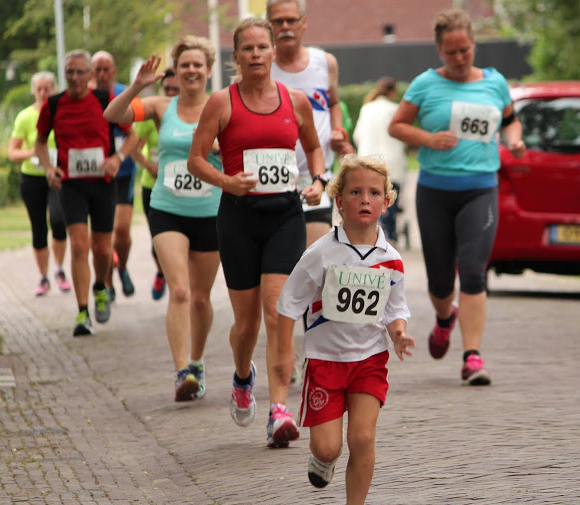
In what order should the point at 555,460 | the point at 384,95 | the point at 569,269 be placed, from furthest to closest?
the point at 384,95
the point at 569,269
the point at 555,460

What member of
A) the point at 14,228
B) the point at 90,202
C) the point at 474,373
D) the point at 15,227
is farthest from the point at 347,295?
the point at 15,227

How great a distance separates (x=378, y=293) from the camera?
487 cm

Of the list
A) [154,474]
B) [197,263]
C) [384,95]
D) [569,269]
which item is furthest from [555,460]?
[384,95]

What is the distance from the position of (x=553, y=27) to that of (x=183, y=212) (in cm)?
1658

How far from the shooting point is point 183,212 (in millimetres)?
7363

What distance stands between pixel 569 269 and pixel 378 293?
23.4ft

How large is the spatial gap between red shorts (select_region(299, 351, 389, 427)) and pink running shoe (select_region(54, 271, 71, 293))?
27.7 feet

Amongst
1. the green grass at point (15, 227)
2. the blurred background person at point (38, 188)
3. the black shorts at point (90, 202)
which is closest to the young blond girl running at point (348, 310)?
the black shorts at point (90, 202)

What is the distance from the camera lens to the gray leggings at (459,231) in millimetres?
7777

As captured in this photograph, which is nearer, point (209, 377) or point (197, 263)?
point (197, 263)

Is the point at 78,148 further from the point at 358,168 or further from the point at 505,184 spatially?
the point at 358,168

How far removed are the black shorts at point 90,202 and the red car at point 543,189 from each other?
346 centimetres

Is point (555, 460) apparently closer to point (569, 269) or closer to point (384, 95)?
point (569, 269)

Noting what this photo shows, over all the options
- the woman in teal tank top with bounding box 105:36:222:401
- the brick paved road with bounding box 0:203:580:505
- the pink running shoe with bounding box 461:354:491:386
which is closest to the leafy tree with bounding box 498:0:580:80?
the brick paved road with bounding box 0:203:580:505
